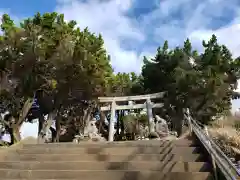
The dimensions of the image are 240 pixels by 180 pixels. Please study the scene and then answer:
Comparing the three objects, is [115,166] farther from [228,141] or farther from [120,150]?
[228,141]

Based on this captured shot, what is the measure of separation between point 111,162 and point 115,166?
195mm

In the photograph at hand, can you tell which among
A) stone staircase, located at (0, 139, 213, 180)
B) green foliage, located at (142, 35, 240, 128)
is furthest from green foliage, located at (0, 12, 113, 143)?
stone staircase, located at (0, 139, 213, 180)

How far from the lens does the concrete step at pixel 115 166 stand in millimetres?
6883

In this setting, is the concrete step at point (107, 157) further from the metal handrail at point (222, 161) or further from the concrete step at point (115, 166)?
the metal handrail at point (222, 161)

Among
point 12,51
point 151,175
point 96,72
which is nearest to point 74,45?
point 96,72

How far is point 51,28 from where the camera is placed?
16828 millimetres

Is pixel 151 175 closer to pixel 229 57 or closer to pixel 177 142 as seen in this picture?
pixel 177 142

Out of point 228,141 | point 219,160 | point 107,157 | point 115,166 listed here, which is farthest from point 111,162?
point 228,141

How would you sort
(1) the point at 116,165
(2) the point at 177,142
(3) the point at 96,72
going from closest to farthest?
1. (1) the point at 116,165
2. (2) the point at 177,142
3. (3) the point at 96,72

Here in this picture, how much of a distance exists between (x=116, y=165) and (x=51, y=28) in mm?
11545

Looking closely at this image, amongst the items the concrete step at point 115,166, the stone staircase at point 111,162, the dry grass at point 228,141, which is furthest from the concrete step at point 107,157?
the dry grass at point 228,141

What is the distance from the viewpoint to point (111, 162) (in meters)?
7.51

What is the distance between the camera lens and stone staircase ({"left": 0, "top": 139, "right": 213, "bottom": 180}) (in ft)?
22.1

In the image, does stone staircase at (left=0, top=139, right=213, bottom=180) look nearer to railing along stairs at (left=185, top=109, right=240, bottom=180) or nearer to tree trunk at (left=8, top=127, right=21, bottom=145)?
railing along stairs at (left=185, top=109, right=240, bottom=180)
